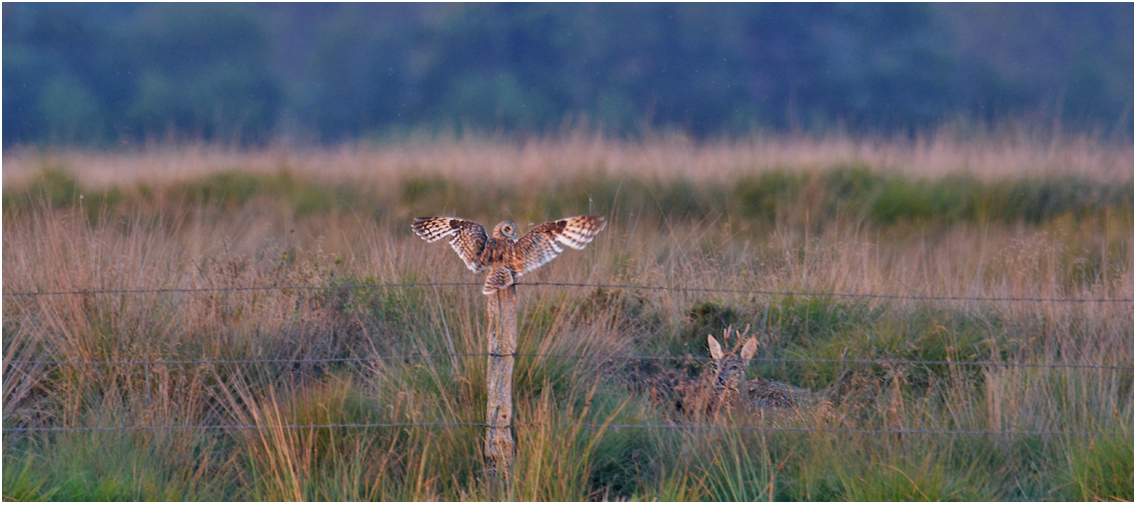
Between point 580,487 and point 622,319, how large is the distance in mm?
1750

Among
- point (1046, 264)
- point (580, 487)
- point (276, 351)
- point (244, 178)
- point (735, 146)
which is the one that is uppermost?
point (735, 146)

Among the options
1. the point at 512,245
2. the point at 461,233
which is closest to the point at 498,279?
the point at 512,245

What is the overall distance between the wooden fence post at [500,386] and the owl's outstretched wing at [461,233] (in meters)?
0.16

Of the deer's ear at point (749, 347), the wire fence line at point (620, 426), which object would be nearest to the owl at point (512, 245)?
the wire fence line at point (620, 426)

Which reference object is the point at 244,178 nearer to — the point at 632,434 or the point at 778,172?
the point at 778,172

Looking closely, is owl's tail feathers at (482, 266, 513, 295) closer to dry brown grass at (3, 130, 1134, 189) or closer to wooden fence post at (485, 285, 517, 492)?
wooden fence post at (485, 285, 517, 492)

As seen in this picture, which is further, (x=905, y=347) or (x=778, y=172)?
(x=778, y=172)

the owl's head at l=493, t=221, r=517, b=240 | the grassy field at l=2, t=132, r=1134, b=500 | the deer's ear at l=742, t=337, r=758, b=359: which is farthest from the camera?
the deer's ear at l=742, t=337, r=758, b=359

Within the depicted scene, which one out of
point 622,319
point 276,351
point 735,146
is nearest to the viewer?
point 276,351

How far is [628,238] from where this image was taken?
671cm

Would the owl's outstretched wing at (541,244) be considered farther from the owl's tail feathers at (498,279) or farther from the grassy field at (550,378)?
the grassy field at (550,378)

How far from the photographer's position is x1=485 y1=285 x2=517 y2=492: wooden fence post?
3.13 m

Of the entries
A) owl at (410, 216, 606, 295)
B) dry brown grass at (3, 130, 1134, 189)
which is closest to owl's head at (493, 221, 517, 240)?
owl at (410, 216, 606, 295)

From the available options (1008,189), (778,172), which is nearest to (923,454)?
(778,172)
